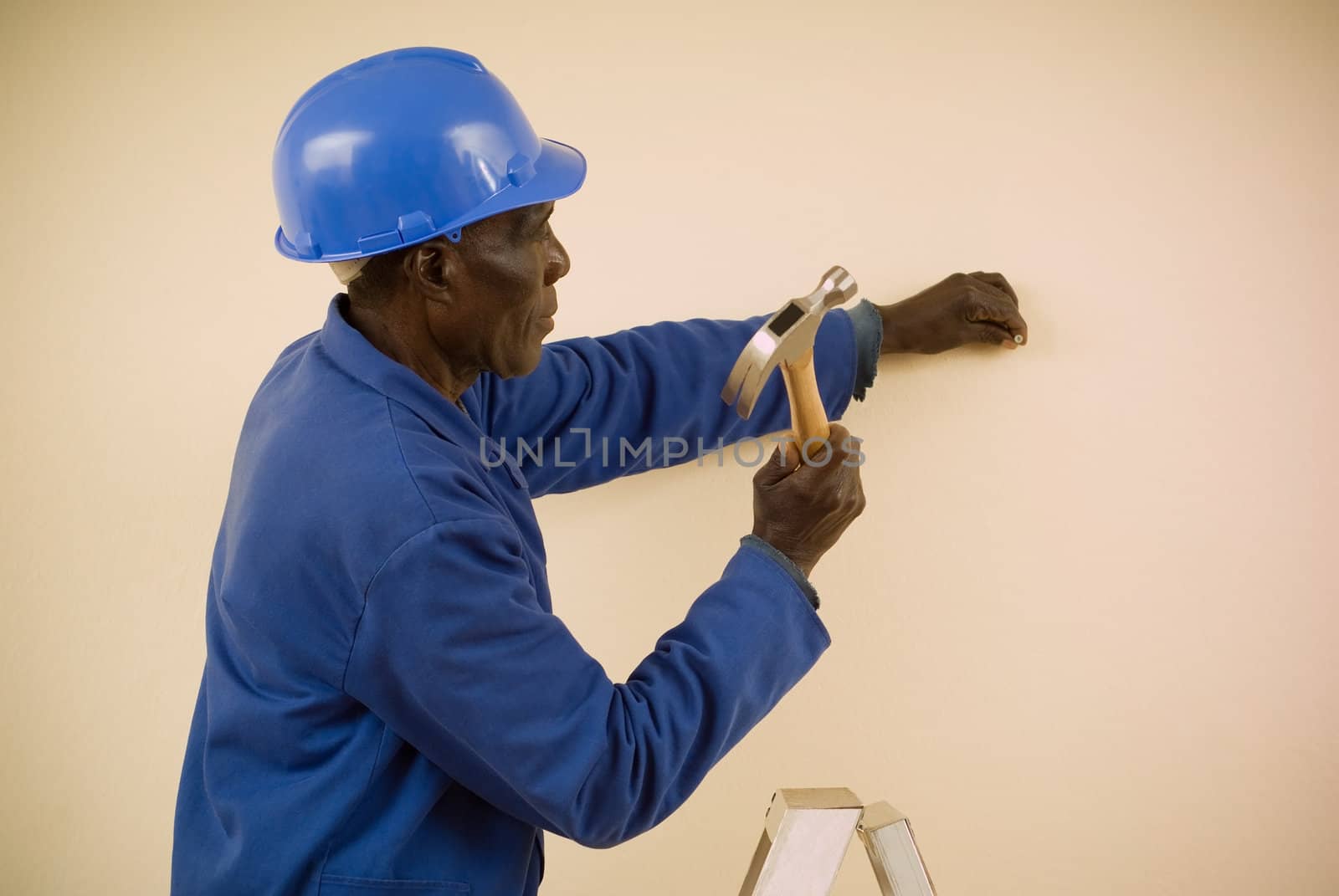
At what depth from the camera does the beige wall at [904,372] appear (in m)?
1.40

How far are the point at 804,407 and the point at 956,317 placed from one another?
0.32 m

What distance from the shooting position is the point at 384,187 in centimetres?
102

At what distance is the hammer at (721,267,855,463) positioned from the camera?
1.00 m

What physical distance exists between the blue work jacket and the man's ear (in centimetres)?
8

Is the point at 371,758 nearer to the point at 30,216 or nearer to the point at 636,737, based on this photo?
the point at 636,737

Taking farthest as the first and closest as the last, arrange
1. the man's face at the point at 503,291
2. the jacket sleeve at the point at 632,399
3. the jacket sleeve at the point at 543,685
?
the jacket sleeve at the point at 632,399
the man's face at the point at 503,291
the jacket sleeve at the point at 543,685

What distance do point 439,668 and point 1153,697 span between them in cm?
100

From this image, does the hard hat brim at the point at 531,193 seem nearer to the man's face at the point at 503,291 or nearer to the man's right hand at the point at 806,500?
the man's face at the point at 503,291

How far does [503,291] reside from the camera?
3.59ft

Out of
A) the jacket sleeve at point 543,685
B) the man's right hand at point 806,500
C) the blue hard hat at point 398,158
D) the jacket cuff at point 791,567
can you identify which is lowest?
the jacket sleeve at point 543,685

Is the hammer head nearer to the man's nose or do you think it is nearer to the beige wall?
the man's nose

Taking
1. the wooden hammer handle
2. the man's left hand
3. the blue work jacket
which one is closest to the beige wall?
the man's left hand

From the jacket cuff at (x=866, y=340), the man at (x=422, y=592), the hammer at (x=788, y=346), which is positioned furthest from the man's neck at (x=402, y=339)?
the jacket cuff at (x=866, y=340)

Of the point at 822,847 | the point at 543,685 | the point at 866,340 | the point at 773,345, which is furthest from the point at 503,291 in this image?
the point at 822,847
